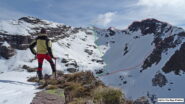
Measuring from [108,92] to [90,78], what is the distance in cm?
569

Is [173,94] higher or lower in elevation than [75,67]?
lower

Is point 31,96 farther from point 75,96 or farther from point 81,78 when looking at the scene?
point 81,78

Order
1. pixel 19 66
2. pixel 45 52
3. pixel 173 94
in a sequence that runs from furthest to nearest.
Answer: pixel 173 94, pixel 19 66, pixel 45 52

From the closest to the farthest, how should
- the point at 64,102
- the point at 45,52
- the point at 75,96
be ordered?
1. the point at 64,102
2. the point at 75,96
3. the point at 45,52

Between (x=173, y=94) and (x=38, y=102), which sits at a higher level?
(x=38, y=102)

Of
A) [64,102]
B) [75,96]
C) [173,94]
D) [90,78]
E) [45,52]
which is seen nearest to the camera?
[64,102]

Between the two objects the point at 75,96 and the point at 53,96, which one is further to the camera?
the point at 75,96

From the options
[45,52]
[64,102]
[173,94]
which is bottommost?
[173,94]

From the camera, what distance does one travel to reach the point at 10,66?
18512cm

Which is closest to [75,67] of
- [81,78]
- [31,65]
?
[31,65]

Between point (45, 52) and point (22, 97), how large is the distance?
4734 mm

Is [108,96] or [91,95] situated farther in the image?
[91,95]

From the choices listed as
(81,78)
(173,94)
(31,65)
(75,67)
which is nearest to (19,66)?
(31,65)

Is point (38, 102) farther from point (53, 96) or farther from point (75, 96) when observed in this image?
point (75, 96)
